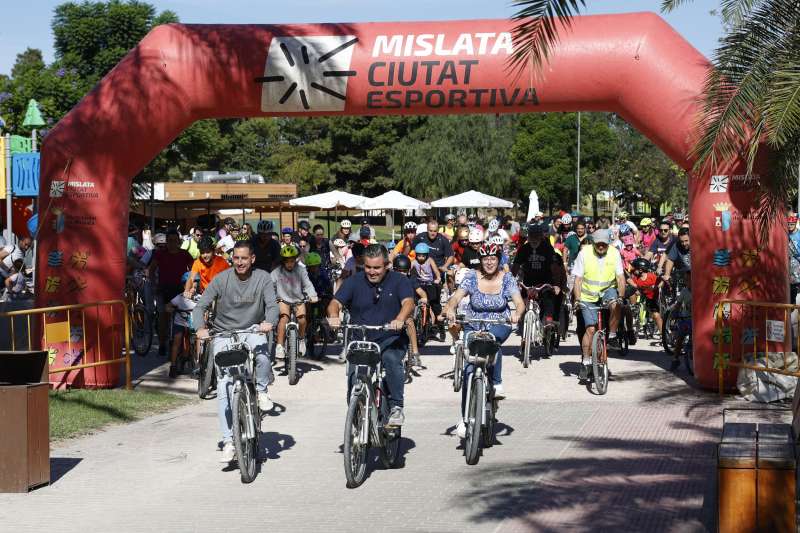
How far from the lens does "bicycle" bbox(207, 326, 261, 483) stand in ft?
27.9

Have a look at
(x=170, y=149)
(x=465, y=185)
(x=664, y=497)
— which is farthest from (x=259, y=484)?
(x=465, y=185)

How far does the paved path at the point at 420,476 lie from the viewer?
750 centimetres

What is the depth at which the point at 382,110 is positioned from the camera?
13.3m

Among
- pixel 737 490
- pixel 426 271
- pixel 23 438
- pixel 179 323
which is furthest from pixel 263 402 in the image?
pixel 426 271

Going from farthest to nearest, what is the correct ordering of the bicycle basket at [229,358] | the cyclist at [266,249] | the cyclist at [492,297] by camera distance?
the cyclist at [266,249]
the cyclist at [492,297]
the bicycle basket at [229,358]

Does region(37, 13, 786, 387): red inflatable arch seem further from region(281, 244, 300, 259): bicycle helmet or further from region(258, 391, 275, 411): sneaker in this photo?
region(258, 391, 275, 411): sneaker

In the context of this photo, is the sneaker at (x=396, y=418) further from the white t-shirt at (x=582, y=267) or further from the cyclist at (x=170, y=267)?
the cyclist at (x=170, y=267)

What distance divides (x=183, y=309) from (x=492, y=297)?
16.5 ft

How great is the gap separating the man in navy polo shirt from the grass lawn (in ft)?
10.5

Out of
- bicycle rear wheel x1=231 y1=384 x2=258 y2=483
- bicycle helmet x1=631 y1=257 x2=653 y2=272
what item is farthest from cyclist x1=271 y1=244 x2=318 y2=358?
bicycle helmet x1=631 y1=257 x2=653 y2=272

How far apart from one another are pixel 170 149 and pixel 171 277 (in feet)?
117

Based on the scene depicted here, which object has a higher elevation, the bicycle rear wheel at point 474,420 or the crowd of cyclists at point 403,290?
the crowd of cyclists at point 403,290

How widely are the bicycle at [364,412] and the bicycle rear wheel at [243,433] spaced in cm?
74

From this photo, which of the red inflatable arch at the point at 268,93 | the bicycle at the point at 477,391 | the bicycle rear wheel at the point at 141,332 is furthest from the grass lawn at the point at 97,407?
the bicycle at the point at 477,391
